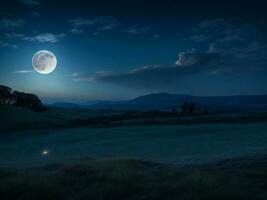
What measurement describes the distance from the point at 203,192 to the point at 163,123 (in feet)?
186

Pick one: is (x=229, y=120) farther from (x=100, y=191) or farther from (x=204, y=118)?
(x=100, y=191)

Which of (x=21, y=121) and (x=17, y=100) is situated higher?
(x=17, y=100)

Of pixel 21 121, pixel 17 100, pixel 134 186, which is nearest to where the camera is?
pixel 134 186

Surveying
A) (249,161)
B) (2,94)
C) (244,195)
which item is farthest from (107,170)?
(2,94)

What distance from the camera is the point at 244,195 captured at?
36.4 ft

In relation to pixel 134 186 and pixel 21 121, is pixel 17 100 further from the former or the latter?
pixel 134 186

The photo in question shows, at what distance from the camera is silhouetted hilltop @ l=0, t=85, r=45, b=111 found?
10111 cm

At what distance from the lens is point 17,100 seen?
10406 cm

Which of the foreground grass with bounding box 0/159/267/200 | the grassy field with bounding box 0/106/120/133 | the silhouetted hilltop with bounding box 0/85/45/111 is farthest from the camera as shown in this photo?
the silhouetted hilltop with bounding box 0/85/45/111

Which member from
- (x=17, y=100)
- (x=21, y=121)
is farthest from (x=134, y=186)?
(x=17, y=100)

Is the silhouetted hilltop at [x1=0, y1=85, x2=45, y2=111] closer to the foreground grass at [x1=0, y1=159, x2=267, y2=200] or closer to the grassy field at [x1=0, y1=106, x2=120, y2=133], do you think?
the grassy field at [x1=0, y1=106, x2=120, y2=133]

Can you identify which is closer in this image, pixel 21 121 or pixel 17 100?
pixel 21 121

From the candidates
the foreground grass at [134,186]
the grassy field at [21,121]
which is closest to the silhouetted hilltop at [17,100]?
the grassy field at [21,121]

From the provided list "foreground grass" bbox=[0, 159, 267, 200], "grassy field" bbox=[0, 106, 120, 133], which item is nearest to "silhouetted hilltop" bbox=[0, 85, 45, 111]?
"grassy field" bbox=[0, 106, 120, 133]
